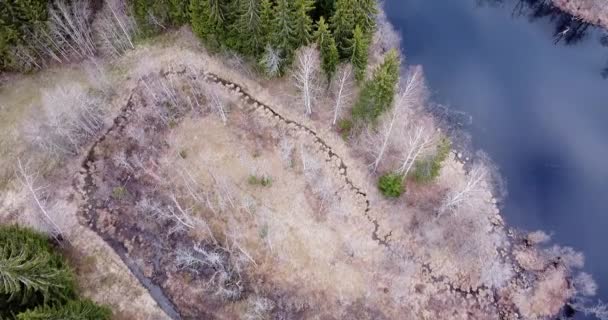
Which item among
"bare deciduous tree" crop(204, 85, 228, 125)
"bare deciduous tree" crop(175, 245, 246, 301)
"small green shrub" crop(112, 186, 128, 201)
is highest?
"bare deciduous tree" crop(204, 85, 228, 125)

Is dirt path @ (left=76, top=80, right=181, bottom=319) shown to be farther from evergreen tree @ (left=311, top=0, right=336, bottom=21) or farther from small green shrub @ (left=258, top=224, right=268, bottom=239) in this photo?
evergreen tree @ (left=311, top=0, right=336, bottom=21)

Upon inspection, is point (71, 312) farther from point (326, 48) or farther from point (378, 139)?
point (326, 48)

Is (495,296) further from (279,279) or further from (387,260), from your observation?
(279,279)

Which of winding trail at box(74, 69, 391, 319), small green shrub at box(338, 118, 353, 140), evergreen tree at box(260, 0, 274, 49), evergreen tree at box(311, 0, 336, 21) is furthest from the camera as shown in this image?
small green shrub at box(338, 118, 353, 140)

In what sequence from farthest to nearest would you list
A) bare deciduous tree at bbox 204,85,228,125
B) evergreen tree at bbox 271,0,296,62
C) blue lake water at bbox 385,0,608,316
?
1. bare deciduous tree at bbox 204,85,228,125
2. blue lake water at bbox 385,0,608,316
3. evergreen tree at bbox 271,0,296,62

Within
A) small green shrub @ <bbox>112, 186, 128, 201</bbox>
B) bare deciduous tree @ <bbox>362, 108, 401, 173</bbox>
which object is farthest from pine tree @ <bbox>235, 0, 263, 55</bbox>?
small green shrub @ <bbox>112, 186, 128, 201</bbox>

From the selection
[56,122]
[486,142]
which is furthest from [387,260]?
[56,122]

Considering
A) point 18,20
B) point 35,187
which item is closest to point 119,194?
point 35,187
